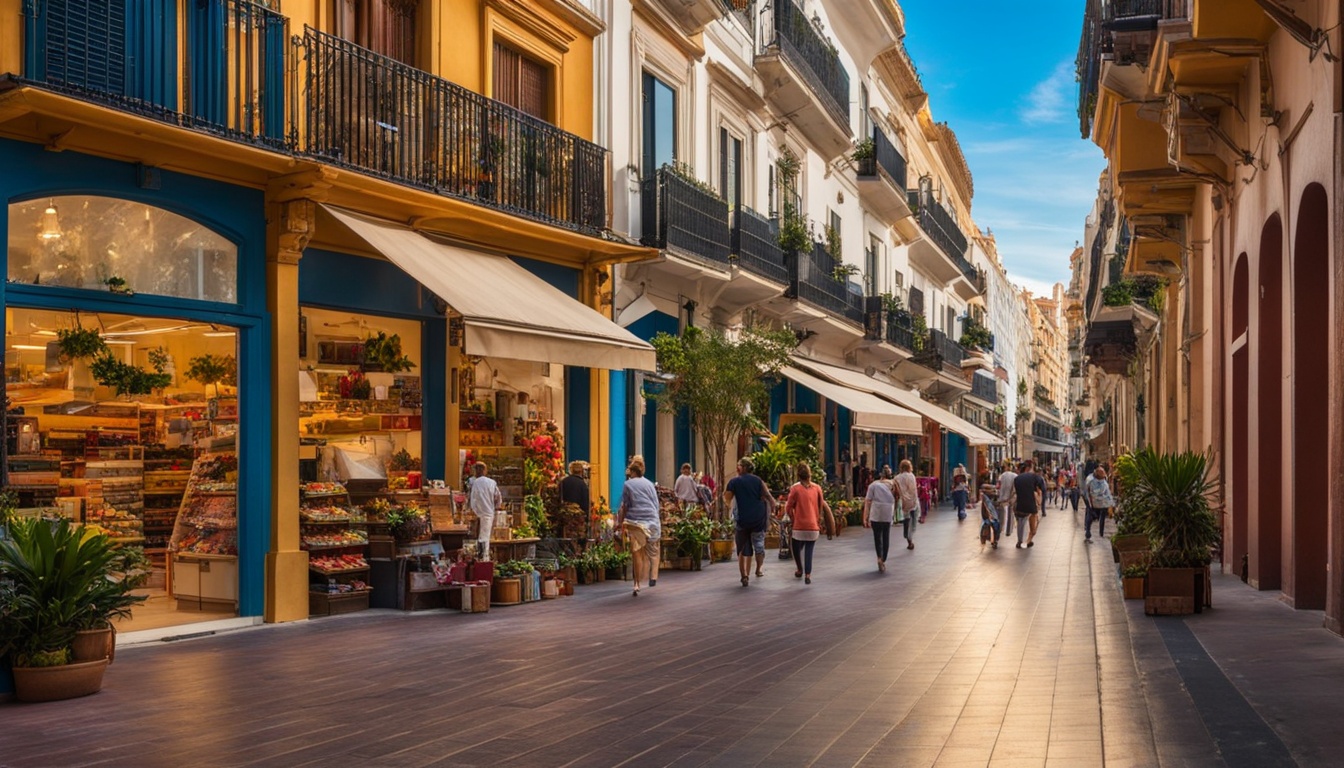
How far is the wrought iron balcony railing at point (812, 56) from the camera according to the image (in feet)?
87.7

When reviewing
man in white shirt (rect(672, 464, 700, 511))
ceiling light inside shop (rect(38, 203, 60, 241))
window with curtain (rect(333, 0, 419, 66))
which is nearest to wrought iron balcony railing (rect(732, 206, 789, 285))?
man in white shirt (rect(672, 464, 700, 511))

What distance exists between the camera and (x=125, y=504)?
1389cm

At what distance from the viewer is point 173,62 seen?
11.8 meters

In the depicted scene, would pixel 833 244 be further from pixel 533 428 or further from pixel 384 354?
pixel 384 354

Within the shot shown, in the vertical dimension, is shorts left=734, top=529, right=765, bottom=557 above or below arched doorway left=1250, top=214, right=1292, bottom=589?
below

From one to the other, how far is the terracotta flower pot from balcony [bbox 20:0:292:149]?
435cm

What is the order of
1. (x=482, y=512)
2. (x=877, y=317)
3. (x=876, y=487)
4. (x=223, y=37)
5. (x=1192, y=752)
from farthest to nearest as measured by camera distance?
(x=877, y=317)
(x=876, y=487)
(x=482, y=512)
(x=223, y=37)
(x=1192, y=752)

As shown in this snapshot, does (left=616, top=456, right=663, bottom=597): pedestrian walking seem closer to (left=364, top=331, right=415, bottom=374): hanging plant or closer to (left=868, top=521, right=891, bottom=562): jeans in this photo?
(left=364, top=331, right=415, bottom=374): hanging plant

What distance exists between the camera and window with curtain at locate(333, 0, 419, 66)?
14.8m

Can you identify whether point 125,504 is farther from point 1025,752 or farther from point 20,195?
point 1025,752

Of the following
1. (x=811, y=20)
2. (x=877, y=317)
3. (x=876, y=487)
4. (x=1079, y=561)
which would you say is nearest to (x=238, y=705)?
(x=876, y=487)

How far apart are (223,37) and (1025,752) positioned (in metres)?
9.40

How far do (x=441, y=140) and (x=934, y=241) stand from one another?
32.6 m

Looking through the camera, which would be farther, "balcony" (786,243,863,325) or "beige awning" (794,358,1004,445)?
"beige awning" (794,358,1004,445)
